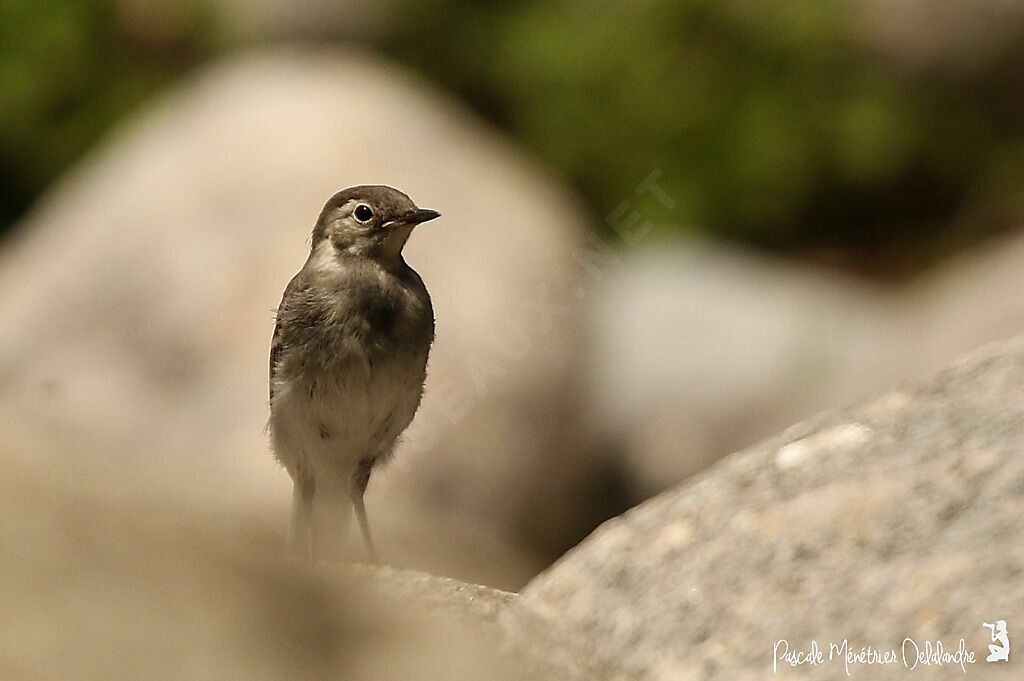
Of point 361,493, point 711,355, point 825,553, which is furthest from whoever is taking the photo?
point 711,355

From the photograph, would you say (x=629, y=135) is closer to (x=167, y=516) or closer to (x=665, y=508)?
(x=665, y=508)

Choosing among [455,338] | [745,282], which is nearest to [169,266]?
[455,338]

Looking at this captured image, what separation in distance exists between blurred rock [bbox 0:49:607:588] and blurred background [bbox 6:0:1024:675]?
25 mm

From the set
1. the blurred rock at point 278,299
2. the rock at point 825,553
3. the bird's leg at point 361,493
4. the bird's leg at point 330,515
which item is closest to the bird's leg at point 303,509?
the bird's leg at point 330,515

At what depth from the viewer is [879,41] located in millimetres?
14156

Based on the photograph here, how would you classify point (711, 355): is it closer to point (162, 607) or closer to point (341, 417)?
point (341, 417)

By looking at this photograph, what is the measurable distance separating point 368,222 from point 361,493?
1572mm

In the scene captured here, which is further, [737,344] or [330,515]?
[737,344]

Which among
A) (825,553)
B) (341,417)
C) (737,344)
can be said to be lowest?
(825,553)

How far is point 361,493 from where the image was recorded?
6734mm

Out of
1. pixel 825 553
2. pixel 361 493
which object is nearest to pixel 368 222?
pixel 361 493

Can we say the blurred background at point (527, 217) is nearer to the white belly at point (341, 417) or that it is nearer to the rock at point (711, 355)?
the rock at point (711, 355)

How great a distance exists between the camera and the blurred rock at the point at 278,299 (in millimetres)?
9445

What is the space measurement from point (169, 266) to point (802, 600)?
7.48 m
